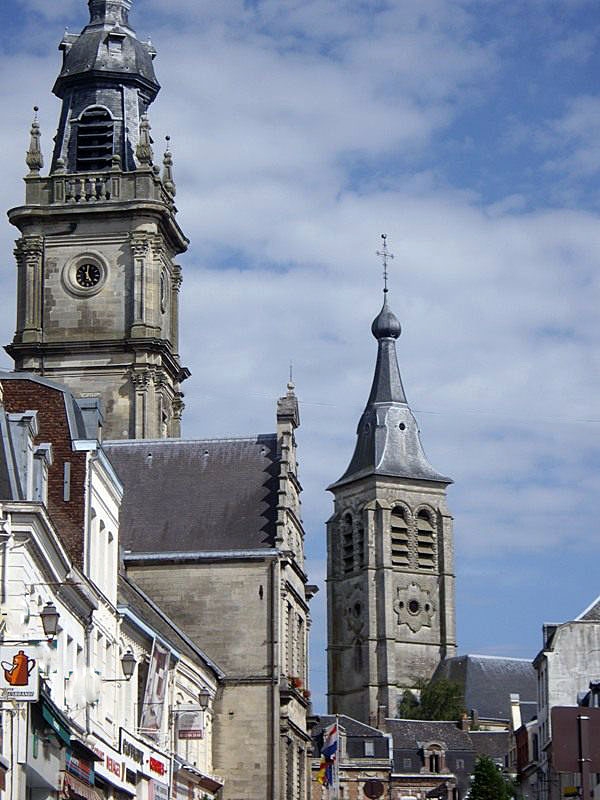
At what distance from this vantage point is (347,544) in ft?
472

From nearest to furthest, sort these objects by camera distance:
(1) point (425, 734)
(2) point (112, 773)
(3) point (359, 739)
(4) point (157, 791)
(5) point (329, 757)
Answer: (2) point (112, 773)
(4) point (157, 791)
(5) point (329, 757)
(3) point (359, 739)
(1) point (425, 734)

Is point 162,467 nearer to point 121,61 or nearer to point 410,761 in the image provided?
point 121,61

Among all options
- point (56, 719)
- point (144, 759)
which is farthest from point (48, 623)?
point (144, 759)

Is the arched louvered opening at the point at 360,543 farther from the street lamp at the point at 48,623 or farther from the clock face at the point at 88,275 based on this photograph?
the street lamp at the point at 48,623

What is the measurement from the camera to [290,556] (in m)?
54.8

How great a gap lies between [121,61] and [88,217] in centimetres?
654

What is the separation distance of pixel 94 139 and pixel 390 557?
252 ft

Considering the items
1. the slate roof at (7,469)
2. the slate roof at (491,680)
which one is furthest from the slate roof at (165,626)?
the slate roof at (491,680)

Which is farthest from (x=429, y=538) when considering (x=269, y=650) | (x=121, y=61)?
(x=269, y=650)

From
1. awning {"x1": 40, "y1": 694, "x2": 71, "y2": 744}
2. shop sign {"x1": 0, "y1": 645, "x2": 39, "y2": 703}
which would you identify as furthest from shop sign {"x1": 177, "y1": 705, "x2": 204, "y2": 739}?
shop sign {"x1": 0, "y1": 645, "x2": 39, "y2": 703}

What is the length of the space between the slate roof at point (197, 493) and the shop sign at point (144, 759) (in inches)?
507

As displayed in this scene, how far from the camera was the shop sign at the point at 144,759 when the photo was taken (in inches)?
1499

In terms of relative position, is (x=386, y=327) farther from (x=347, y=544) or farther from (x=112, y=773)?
(x=112, y=773)

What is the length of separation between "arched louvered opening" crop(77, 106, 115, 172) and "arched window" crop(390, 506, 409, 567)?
76448 mm
